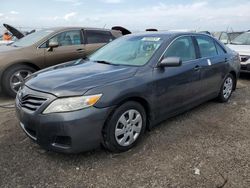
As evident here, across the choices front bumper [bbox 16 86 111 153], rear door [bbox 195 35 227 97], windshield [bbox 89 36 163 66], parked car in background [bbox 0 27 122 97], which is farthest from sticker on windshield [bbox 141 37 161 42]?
parked car in background [bbox 0 27 122 97]

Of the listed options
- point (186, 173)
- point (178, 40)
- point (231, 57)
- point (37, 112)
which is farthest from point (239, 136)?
point (37, 112)

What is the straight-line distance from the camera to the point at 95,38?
294 inches

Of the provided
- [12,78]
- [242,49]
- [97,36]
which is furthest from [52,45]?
[242,49]

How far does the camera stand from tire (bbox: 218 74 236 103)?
5.43 metres

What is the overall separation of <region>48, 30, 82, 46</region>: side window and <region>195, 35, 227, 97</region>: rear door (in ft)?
11.2

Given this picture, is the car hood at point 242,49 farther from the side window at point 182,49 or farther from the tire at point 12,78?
the tire at point 12,78

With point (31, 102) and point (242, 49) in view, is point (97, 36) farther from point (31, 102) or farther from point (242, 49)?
point (31, 102)

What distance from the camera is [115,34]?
315 inches

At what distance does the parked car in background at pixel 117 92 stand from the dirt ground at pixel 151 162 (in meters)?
0.25

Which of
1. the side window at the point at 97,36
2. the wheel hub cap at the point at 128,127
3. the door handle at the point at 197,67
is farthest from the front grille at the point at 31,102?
the side window at the point at 97,36

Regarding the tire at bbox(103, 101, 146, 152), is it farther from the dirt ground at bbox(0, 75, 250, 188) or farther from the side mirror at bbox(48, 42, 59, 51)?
the side mirror at bbox(48, 42, 59, 51)

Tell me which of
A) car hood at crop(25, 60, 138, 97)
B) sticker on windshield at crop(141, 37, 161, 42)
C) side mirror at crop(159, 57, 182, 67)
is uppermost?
sticker on windshield at crop(141, 37, 161, 42)

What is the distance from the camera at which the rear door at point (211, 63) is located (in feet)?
15.4

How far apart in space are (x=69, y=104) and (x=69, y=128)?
255 millimetres
